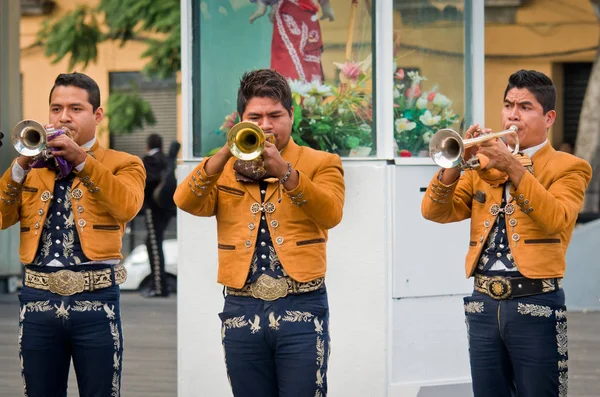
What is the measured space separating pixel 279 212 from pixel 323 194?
0.23m

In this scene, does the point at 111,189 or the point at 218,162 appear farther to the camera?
the point at 111,189

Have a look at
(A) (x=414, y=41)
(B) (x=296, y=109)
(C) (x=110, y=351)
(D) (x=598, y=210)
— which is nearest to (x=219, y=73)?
(B) (x=296, y=109)

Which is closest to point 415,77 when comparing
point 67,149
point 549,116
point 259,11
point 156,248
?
point 259,11

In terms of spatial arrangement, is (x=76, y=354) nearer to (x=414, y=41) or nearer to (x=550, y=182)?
(x=550, y=182)

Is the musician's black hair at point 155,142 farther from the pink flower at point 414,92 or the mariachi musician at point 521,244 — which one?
the mariachi musician at point 521,244

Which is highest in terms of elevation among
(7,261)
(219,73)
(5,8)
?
(5,8)

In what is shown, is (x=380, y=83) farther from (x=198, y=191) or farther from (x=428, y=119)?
(x=198, y=191)

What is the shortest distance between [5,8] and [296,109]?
704 centimetres

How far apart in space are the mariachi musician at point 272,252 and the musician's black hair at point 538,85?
89 centimetres

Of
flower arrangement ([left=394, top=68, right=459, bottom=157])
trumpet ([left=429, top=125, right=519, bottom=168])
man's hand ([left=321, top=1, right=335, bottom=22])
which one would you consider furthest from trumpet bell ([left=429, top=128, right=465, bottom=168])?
man's hand ([left=321, top=1, right=335, bottom=22])

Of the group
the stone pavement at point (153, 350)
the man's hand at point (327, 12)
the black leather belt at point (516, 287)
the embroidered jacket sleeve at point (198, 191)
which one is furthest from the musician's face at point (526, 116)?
the stone pavement at point (153, 350)

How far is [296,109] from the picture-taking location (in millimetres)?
7105

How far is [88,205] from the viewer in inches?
201

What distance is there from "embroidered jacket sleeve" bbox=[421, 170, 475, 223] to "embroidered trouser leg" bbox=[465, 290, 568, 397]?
15.6 inches
